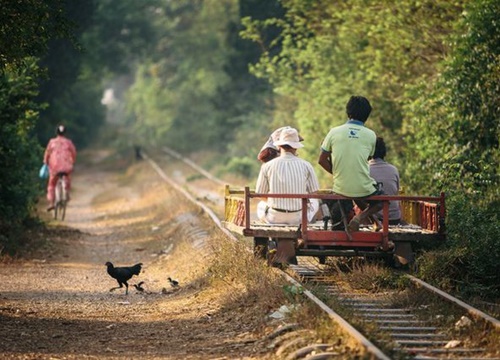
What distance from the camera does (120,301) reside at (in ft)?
40.5

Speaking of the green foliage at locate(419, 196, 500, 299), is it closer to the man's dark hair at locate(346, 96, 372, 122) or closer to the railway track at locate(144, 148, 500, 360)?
the railway track at locate(144, 148, 500, 360)

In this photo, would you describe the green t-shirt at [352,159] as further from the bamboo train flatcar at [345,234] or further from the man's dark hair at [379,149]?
the man's dark hair at [379,149]

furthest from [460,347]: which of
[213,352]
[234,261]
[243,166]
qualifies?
[243,166]

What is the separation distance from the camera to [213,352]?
8.85 m

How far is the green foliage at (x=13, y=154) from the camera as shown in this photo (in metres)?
17.5

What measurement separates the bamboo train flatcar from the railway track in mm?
482

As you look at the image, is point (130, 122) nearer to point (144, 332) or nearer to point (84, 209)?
point (84, 209)

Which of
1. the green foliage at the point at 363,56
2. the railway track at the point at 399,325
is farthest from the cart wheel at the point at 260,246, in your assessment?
the green foliage at the point at 363,56

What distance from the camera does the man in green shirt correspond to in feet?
38.3

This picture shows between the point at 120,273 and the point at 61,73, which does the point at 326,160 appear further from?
the point at 61,73

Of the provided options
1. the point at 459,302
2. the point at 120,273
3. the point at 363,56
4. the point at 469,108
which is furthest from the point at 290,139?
the point at 363,56

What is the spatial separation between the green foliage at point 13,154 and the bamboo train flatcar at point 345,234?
6.31 meters

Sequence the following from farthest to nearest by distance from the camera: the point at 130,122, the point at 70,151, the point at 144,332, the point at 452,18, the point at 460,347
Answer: the point at 130,122
the point at 452,18
the point at 70,151
the point at 144,332
the point at 460,347

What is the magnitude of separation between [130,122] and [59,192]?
73.9 metres
